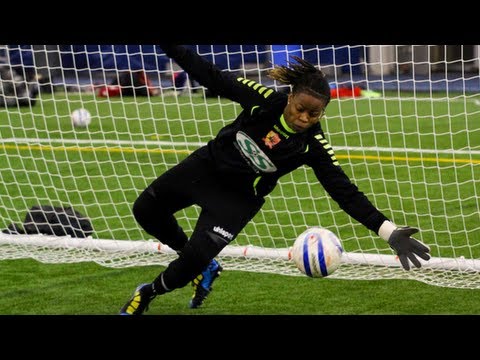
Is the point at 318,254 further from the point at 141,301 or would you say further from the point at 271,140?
the point at 141,301

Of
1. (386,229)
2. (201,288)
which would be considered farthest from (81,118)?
(386,229)

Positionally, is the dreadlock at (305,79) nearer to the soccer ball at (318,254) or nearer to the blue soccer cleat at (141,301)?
the soccer ball at (318,254)

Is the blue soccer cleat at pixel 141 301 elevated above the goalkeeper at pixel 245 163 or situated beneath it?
situated beneath

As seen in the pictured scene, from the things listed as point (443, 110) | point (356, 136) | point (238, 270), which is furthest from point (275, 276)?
point (443, 110)

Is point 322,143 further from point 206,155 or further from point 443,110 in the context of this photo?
point 443,110

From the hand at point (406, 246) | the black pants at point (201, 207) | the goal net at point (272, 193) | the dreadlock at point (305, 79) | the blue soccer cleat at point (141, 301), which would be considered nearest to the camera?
the hand at point (406, 246)

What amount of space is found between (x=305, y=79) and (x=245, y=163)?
22.2 inches

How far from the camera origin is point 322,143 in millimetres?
4949

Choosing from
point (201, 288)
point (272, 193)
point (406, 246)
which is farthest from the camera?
point (272, 193)

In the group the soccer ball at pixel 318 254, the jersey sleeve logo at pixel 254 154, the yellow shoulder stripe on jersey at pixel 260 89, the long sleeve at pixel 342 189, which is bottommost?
the soccer ball at pixel 318 254

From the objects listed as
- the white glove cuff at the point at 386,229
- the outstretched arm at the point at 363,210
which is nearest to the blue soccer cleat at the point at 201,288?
the outstretched arm at the point at 363,210

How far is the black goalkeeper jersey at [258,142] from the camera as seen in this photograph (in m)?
4.90

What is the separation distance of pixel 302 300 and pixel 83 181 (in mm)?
4888

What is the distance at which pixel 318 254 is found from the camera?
5031mm
